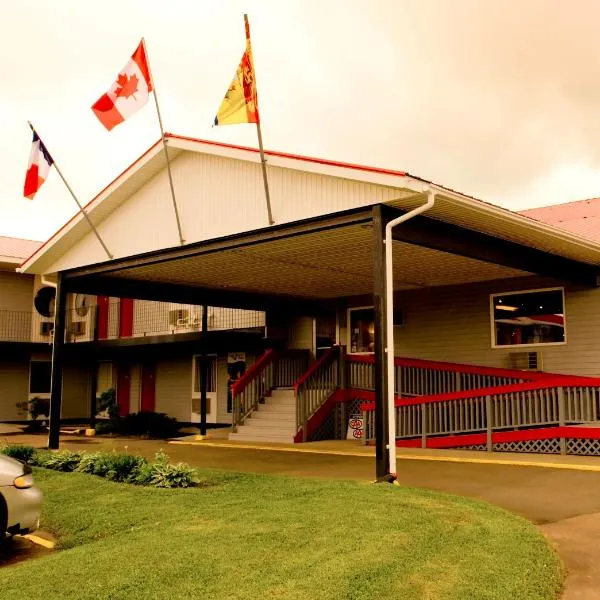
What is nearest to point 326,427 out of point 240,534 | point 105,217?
point 105,217

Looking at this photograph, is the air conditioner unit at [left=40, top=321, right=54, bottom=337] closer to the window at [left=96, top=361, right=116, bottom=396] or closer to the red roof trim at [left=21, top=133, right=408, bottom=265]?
the window at [left=96, top=361, right=116, bottom=396]

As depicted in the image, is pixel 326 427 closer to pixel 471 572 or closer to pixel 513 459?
pixel 513 459

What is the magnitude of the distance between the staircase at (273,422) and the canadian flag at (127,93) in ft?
26.9

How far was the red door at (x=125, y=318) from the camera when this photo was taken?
25828mm

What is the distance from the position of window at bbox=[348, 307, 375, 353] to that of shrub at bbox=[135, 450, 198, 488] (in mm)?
9235

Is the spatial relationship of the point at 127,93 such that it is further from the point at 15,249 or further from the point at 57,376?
the point at 15,249

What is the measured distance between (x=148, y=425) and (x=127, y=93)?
11.2 meters

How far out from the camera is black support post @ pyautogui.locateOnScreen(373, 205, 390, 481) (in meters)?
9.03

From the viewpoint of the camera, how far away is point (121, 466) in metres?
10.1

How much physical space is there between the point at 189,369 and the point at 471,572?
19.5 metres

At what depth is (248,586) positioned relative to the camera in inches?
184

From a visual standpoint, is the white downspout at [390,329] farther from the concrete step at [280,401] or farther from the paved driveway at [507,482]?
the concrete step at [280,401]

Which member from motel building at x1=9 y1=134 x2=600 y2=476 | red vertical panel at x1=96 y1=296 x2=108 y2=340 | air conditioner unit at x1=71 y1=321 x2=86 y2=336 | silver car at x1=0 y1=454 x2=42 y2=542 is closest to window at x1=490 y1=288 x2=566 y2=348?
motel building at x1=9 y1=134 x2=600 y2=476

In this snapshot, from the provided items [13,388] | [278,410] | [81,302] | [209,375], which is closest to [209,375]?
[209,375]
